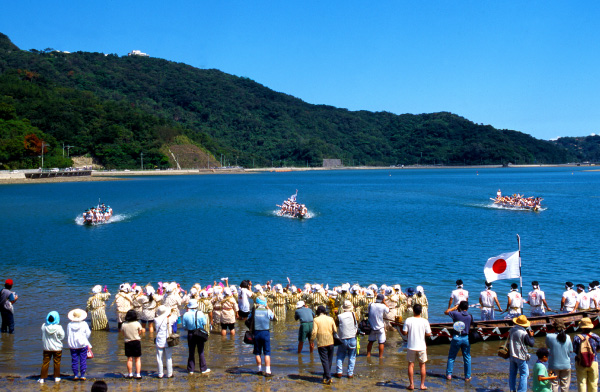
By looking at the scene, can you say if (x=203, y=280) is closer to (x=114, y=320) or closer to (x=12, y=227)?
(x=114, y=320)

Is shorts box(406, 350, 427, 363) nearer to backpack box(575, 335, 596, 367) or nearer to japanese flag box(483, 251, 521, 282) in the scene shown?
backpack box(575, 335, 596, 367)

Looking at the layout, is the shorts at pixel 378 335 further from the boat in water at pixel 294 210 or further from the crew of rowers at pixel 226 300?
the boat in water at pixel 294 210

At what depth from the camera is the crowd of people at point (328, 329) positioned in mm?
10062

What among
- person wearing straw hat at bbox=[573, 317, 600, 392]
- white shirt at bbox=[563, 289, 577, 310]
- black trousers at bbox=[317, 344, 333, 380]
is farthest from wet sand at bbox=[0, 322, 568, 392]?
person wearing straw hat at bbox=[573, 317, 600, 392]

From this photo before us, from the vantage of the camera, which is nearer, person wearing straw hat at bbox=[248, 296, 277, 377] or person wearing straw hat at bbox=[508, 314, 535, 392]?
person wearing straw hat at bbox=[508, 314, 535, 392]

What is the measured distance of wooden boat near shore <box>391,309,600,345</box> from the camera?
14352 mm

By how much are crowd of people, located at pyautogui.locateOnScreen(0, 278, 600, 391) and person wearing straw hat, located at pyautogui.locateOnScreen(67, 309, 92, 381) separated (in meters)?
0.02

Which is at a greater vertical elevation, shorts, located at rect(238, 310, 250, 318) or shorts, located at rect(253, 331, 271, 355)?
shorts, located at rect(253, 331, 271, 355)

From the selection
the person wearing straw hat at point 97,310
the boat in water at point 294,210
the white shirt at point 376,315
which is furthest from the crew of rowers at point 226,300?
the boat in water at point 294,210

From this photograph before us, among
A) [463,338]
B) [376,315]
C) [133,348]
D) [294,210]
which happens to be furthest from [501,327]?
[294,210]

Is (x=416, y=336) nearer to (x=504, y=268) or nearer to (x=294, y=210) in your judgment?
(x=504, y=268)

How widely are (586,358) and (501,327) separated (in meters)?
5.16

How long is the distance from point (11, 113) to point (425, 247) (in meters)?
145

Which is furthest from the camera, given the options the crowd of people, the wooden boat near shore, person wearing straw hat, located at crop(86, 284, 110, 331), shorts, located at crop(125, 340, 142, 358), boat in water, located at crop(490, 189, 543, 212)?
boat in water, located at crop(490, 189, 543, 212)
